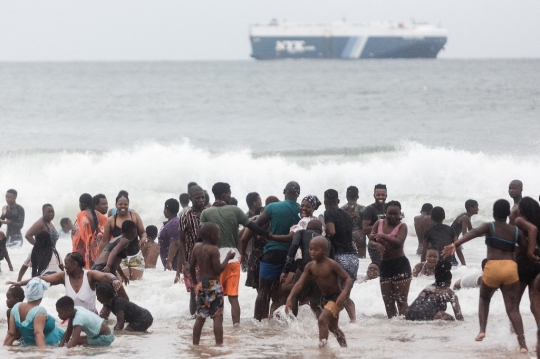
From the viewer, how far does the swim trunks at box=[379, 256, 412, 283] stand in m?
9.59

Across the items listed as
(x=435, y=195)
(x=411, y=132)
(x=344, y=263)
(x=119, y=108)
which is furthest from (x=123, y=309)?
(x=119, y=108)

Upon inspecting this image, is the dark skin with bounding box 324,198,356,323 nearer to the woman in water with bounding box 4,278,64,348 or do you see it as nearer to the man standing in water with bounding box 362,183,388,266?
the man standing in water with bounding box 362,183,388,266

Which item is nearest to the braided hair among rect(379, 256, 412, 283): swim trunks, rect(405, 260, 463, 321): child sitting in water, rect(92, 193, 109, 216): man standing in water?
rect(92, 193, 109, 216): man standing in water

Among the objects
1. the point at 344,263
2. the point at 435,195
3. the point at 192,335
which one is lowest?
the point at 192,335

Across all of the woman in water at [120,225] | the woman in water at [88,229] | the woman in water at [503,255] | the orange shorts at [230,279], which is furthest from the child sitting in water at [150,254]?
the woman in water at [503,255]

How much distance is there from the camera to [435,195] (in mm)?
21016

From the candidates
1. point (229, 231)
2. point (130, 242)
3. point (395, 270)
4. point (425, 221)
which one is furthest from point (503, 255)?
point (425, 221)

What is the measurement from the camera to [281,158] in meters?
26.4

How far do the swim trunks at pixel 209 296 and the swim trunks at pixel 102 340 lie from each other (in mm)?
983

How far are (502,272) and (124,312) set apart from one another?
3.79m

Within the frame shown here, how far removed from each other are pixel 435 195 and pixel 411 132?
1264 centimetres

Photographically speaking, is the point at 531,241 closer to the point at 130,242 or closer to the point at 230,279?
the point at 230,279

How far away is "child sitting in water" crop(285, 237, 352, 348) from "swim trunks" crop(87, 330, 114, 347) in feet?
5.90

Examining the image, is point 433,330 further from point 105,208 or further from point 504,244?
point 105,208
